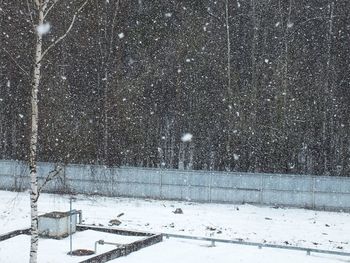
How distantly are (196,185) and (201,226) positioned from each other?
19.4 feet

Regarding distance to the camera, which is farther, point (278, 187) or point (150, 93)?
point (150, 93)

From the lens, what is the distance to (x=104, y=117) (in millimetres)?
28438

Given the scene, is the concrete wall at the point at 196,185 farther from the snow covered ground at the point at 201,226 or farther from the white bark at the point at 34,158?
the white bark at the point at 34,158

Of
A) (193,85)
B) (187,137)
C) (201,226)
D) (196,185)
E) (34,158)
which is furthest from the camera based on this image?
(187,137)

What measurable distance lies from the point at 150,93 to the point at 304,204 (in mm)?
10782

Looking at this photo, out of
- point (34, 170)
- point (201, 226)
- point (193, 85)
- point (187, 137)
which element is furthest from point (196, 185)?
point (34, 170)

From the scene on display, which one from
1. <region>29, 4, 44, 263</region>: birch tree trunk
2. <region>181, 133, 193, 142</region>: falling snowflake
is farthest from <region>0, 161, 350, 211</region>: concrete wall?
<region>29, 4, 44, 263</region>: birch tree trunk

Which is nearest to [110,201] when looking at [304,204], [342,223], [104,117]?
[104,117]

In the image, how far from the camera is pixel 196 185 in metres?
25.7

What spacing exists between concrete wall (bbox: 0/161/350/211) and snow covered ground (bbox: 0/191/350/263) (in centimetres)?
77

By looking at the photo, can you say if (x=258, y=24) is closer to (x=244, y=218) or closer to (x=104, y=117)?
(x=104, y=117)

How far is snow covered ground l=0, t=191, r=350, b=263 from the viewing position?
598 inches

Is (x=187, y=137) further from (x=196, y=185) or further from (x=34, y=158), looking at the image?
(x=34, y=158)

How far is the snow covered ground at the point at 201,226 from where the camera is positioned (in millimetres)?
15195
